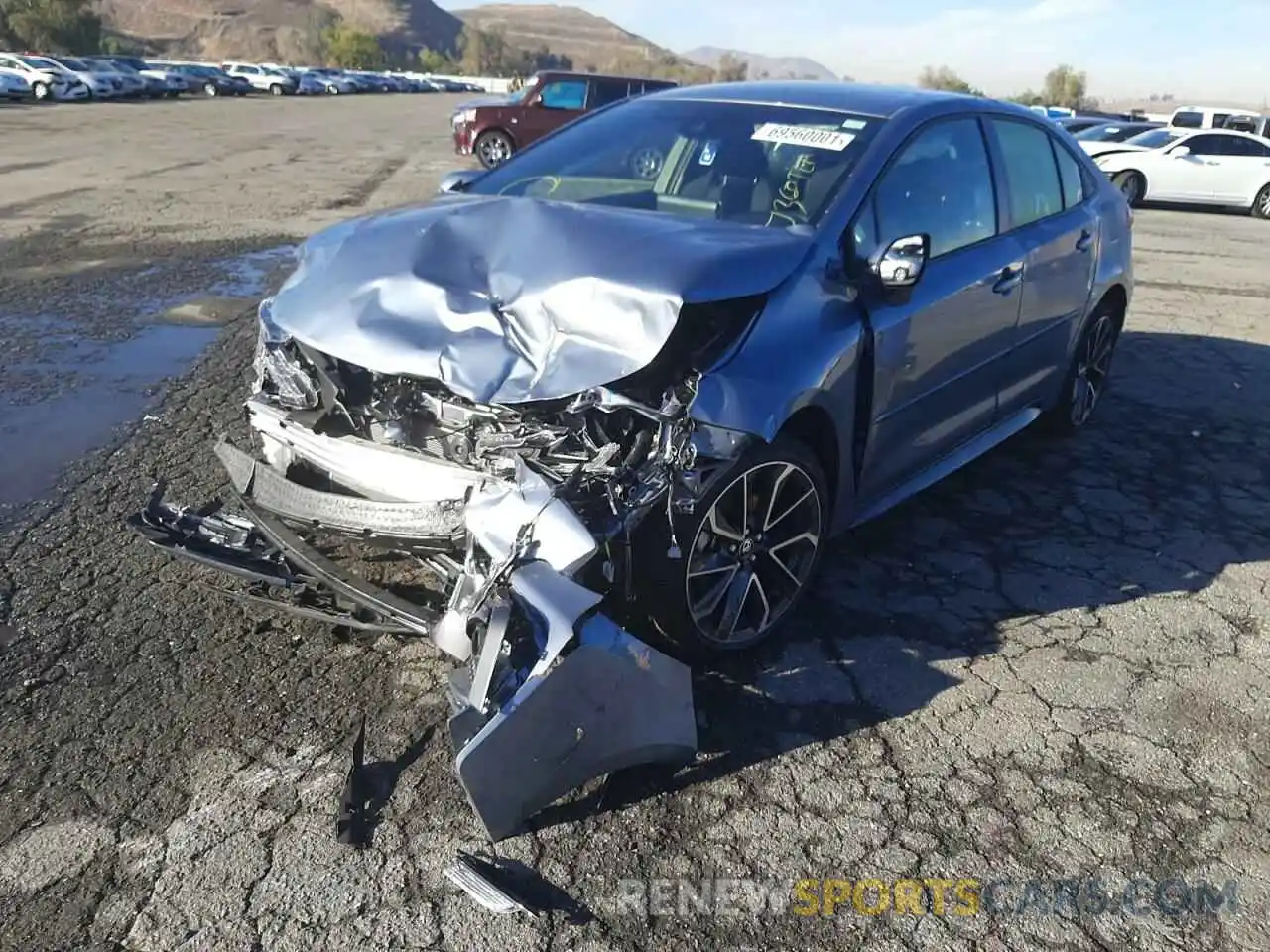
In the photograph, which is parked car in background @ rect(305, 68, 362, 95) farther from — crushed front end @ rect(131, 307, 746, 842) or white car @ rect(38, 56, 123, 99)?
crushed front end @ rect(131, 307, 746, 842)

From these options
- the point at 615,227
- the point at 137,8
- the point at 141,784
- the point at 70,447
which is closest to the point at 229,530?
the point at 141,784

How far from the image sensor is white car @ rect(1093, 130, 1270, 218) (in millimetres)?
18859

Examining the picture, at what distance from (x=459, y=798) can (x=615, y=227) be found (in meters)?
1.88

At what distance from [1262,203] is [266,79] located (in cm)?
5154

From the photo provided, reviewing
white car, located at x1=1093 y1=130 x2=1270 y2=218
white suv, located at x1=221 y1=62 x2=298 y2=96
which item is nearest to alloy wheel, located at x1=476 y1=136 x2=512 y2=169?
white car, located at x1=1093 y1=130 x2=1270 y2=218

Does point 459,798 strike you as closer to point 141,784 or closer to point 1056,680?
point 141,784

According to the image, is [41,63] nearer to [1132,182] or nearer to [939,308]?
[1132,182]

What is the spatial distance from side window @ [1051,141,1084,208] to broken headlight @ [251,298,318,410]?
3767mm

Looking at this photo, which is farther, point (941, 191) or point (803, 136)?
point (941, 191)

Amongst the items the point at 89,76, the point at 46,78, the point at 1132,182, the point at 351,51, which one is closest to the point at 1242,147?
the point at 1132,182

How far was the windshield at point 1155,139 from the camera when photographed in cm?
1941

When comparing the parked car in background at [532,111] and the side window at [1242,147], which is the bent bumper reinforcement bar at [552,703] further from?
the side window at [1242,147]

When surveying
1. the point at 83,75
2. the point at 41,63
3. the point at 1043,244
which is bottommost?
the point at 83,75

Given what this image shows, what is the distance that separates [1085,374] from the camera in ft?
19.0
